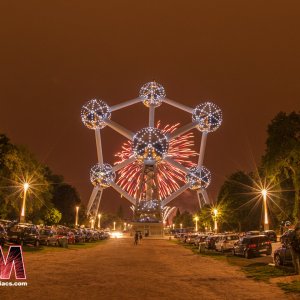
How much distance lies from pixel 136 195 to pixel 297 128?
92.9 meters

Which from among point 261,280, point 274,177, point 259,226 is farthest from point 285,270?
point 259,226

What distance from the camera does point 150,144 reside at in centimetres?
11612

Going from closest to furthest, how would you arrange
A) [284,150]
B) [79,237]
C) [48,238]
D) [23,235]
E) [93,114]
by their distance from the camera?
[23,235]
[48,238]
[284,150]
[79,237]
[93,114]

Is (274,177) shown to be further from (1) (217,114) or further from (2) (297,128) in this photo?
(1) (217,114)

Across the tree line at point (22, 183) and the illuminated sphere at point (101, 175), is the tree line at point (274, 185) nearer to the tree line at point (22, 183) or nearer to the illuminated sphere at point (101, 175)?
the tree line at point (22, 183)

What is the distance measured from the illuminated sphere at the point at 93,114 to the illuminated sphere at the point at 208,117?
84.3ft

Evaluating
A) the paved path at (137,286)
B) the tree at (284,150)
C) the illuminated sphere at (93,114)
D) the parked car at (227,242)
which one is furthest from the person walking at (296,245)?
the illuminated sphere at (93,114)

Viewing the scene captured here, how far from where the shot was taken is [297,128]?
147 feet

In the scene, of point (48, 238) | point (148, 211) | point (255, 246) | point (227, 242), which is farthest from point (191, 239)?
point (148, 211)

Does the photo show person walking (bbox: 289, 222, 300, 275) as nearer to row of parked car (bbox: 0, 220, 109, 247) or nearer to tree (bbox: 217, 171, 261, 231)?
row of parked car (bbox: 0, 220, 109, 247)

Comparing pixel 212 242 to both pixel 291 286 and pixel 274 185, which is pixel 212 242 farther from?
pixel 291 286

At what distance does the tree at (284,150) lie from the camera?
42.3 m

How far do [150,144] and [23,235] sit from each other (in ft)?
264

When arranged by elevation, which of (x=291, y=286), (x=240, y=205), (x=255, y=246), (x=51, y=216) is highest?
(x=240, y=205)
